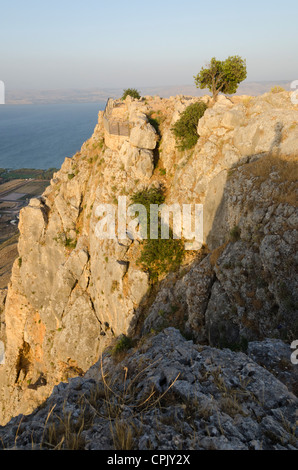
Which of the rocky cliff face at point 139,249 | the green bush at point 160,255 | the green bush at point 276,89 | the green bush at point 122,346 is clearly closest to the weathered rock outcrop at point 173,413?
the rocky cliff face at point 139,249

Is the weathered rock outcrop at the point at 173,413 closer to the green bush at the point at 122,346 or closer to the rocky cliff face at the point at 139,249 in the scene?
the rocky cliff face at the point at 139,249

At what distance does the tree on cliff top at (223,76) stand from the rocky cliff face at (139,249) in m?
2.99

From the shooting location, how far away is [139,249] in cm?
1825

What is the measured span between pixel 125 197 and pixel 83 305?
34.1 feet

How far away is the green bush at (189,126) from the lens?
18719 mm

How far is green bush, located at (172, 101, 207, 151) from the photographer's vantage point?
1872 centimetres

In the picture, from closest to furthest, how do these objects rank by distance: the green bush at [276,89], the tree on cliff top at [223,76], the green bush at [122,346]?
the green bush at [122,346], the green bush at [276,89], the tree on cliff top at [223,76]

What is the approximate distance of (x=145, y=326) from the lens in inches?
576

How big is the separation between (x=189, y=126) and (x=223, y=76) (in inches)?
319

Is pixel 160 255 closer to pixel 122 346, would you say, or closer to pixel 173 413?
pixel 122 346

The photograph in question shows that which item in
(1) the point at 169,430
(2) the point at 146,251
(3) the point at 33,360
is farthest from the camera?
(3) the point at 33,360
